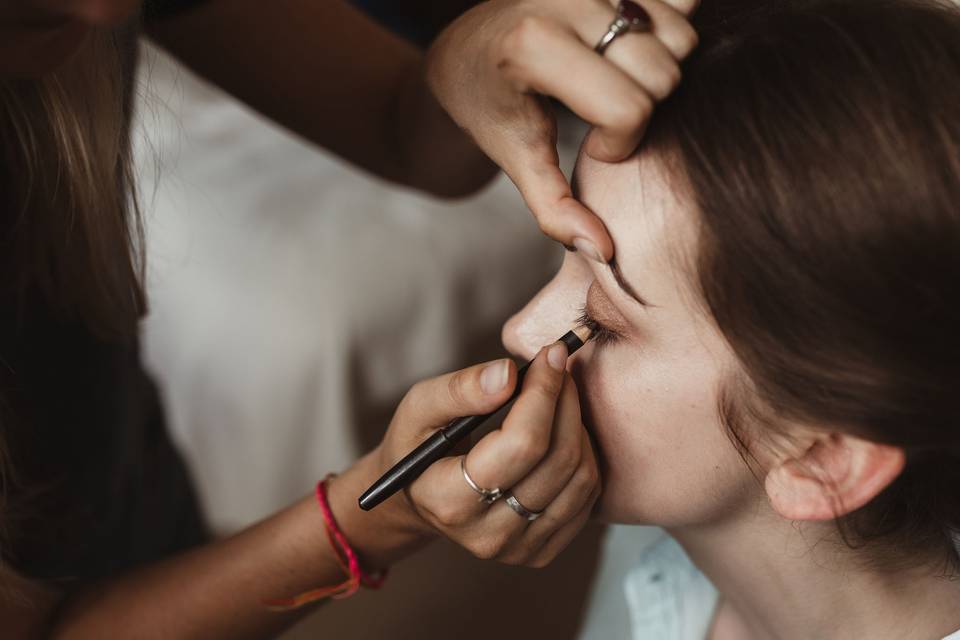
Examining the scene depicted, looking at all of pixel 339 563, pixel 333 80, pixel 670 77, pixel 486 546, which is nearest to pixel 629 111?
pixel 670 77

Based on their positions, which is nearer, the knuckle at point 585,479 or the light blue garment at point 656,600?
the knuckle at point 585,479

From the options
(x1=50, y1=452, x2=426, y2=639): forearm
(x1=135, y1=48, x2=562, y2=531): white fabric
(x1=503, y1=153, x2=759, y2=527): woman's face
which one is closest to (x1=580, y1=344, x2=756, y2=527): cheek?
(x1=503, y1=153, x2=759, y2=527): woman's face

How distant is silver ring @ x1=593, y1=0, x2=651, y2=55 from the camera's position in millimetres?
667

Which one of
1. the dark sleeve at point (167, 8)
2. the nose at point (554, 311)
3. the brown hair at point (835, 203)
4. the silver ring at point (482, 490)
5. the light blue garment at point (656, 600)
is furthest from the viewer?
the dark sleeve at point (167, 8)

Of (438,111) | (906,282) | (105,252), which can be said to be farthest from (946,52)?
(105,252)

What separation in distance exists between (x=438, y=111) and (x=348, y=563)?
0.49m

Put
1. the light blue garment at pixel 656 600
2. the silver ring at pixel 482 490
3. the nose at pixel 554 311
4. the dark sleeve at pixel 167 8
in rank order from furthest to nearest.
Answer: the dark sleeve at pixel 167 8 → the light blue garment at pixel 656 600 → the nose at pixel 554 311 → the silver ring at pixel 482 490

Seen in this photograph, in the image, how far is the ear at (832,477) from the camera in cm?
72

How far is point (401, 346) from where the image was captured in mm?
1610

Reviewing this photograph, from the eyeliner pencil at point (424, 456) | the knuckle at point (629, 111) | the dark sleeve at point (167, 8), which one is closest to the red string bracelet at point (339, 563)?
the eyeliner pencil at point (424, 456)

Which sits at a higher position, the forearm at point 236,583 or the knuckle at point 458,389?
the knuckle at point 458,389

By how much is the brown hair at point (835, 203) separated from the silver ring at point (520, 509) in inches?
7.6

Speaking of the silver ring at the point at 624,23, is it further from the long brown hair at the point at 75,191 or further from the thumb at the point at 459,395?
the long brown hair at the point at 75,191

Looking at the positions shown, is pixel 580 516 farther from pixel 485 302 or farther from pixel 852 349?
pixel 485 302
